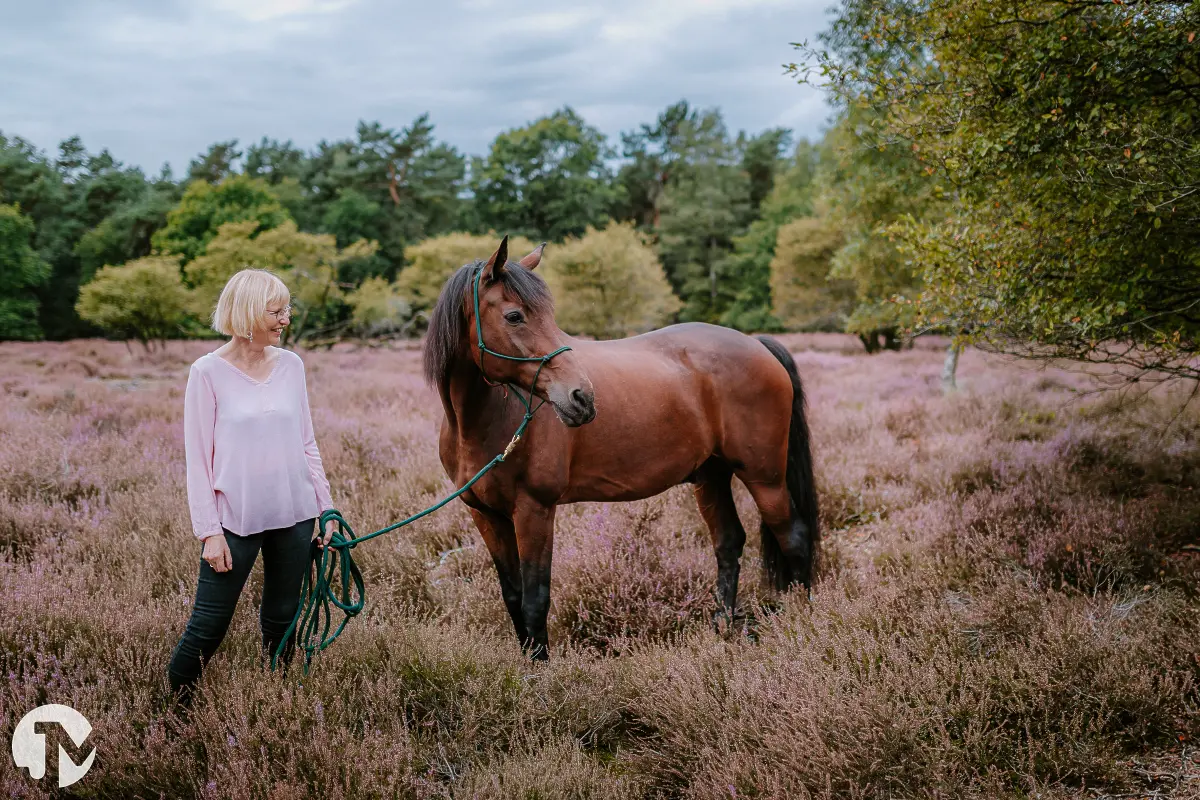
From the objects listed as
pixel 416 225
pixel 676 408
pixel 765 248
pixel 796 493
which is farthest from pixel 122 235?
pixel 796 493

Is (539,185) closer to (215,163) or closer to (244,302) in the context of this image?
(215,163)

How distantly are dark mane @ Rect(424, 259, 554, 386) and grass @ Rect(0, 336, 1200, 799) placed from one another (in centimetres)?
133

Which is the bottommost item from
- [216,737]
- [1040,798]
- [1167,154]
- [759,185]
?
[1040,798]

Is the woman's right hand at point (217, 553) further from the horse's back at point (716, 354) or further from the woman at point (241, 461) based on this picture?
the horse's back at point (716, 354)

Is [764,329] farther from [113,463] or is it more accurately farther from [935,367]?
[113,463]

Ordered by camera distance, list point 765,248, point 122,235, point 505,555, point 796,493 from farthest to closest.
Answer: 1. point 765,248
2. point 122,235
3. point 796,493
4. point 505,555

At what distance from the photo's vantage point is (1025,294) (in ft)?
14.5

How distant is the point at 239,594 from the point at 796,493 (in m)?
3.25

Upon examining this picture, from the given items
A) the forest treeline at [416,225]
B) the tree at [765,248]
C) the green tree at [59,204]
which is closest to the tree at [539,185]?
the forest treeline at [416,225]

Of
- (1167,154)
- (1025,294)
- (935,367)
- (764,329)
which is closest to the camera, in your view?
(1167,154)

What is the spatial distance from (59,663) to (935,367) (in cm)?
1687

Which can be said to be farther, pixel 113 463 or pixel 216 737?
pixel 113 463

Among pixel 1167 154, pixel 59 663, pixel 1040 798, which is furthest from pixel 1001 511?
pixel 59 663

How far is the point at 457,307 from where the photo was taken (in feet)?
9.60
